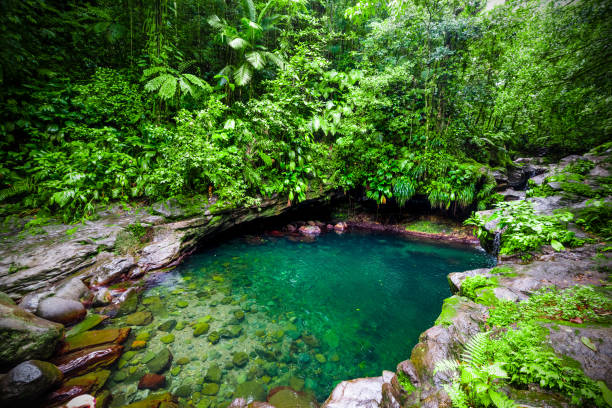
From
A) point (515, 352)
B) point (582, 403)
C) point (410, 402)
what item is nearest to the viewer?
point (582, 403)

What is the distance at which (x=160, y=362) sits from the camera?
130 inches

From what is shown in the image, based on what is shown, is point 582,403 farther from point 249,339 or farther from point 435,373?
point 249,339

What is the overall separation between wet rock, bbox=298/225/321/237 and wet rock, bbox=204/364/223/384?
21.6 ft

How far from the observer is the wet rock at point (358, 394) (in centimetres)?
258

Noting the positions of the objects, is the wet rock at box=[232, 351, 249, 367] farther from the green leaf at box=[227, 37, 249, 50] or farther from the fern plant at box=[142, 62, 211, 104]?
the green leaf at box=[227, 37, 249, 50]

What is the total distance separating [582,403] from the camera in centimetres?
139

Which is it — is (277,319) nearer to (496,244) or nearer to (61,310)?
(61,310)

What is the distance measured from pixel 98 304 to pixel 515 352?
6.23 m

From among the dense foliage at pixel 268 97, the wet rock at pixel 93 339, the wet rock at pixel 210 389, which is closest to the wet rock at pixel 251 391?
the wet rock at pixel 210 389

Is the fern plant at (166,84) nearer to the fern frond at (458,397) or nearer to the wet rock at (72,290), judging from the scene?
the wet rock at (72,290)

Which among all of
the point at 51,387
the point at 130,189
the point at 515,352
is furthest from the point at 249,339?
the point at 130,189

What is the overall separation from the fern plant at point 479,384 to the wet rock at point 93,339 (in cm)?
461

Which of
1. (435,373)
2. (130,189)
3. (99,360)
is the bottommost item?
(99,360)

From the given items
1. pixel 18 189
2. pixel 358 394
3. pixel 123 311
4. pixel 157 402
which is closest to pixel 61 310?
pixel 123 311
